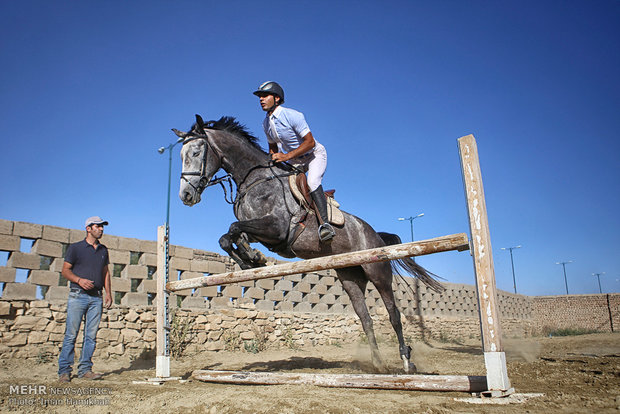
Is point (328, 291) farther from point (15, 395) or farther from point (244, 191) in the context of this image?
point (15, 395)

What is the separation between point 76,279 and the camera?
5273 mm

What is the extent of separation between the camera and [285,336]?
1076cm

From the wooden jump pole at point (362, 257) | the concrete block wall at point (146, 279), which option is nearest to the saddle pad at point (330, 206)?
the wooden jump pole at point (362, 257)

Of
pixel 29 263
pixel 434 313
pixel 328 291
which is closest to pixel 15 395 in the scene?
pixel 29 263

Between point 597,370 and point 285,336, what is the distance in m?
7.51

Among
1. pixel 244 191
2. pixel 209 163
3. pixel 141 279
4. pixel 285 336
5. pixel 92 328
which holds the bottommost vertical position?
pixel 285 336

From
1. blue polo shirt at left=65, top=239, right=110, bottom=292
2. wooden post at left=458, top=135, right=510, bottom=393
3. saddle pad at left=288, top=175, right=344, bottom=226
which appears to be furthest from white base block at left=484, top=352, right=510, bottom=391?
blue polo shirt at left=65, top=239, right=110, bottom=292

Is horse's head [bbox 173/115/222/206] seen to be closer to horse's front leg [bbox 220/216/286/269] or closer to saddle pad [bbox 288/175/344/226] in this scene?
horse's front leg [bbox 220/216/286/269]

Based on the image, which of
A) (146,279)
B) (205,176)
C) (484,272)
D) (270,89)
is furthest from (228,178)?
(146,279)

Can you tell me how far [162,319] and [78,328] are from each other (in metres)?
1.17

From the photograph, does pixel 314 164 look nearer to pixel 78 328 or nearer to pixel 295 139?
pixel 295 139

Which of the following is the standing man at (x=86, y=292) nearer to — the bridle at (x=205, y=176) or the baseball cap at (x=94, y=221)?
the baseball cap at (x=94, y=221)

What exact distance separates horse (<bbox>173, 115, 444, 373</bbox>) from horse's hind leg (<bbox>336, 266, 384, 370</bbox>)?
0.01 m

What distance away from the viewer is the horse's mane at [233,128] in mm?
5125
